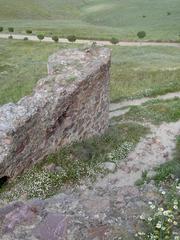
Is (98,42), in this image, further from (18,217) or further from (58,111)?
(18,217)

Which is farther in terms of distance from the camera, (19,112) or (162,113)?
(162,113)

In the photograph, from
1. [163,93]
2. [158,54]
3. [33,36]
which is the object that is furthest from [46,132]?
[33,36]

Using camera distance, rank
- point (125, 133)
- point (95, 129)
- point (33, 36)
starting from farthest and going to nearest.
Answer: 1. point (33, 36)
2. point (125, 133)
3. point (95, 129)

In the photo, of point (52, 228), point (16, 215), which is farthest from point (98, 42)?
point (52, 228)

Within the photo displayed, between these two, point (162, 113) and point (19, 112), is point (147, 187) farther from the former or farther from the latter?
point (162, 113)

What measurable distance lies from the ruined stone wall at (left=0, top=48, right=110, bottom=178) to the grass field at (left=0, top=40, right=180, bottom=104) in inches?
377

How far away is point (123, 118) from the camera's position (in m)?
26.1

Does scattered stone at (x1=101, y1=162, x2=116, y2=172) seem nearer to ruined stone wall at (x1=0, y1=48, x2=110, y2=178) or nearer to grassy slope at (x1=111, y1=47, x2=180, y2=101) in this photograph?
ruined stone wall at (x1=0, y1=48, x2=110, y2=178)

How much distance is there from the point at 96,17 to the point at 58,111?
224 ft

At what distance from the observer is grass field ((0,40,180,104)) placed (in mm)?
32938

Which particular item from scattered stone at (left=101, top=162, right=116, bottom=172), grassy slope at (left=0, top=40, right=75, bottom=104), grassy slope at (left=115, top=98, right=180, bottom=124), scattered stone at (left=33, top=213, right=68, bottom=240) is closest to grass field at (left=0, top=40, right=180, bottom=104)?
grassy slope at (left=0, top=40, right=75, bottom=104)

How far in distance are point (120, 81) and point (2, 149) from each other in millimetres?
21273

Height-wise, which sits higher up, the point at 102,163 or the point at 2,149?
the point at 2,149

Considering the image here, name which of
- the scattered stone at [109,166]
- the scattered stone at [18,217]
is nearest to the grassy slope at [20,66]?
the scattered stone at [109,166]
